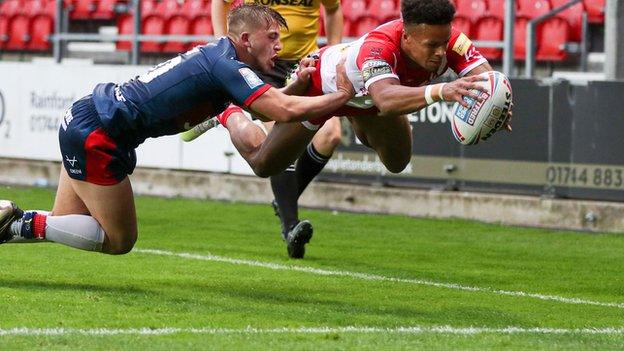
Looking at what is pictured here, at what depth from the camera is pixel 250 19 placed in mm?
8078

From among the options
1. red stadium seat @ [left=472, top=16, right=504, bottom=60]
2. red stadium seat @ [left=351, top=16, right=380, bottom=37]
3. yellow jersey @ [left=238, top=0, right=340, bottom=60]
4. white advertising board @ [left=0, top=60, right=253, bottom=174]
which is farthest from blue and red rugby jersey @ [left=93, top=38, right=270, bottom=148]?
red stadium seat @ [left=351, top=16, right=380, bottom=37]

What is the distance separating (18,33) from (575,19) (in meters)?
9.00

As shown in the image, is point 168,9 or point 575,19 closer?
point 575,19

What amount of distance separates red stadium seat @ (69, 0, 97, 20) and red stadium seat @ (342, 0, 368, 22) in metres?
3.39

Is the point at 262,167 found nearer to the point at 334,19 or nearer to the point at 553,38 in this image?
the point at 334,19

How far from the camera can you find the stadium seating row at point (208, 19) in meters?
16.2

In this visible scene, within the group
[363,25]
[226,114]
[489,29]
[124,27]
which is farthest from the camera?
[124,27]

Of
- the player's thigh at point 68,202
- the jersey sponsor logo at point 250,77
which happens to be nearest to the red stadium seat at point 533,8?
the player's thigh at point 68,202

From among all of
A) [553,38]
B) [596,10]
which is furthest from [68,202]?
[596,10]

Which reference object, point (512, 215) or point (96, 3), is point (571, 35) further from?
point (96, 3)

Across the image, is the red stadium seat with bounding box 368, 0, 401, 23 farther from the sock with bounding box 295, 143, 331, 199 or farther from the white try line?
the white try line

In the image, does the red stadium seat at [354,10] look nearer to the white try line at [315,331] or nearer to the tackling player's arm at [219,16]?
the tackling player's arm at [219,16]

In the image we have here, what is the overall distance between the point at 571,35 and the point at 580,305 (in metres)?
8.43

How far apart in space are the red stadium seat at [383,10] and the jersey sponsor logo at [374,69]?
9680mm
